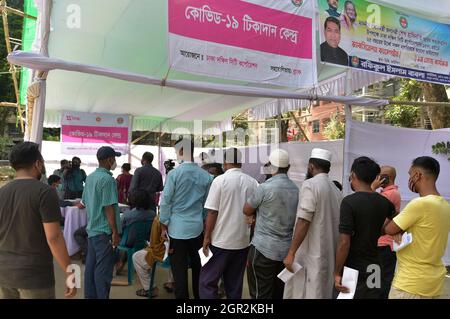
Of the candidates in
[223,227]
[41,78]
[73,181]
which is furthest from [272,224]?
[73,181]

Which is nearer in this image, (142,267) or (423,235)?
(423,235)

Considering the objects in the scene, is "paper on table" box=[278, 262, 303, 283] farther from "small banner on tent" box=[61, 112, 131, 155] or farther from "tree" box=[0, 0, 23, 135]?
"tree" box=[0, 0, 23, 135]

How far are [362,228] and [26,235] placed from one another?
7.16 feet

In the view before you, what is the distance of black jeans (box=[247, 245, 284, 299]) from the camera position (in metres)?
3.26

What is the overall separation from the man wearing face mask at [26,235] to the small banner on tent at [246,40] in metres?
2.18

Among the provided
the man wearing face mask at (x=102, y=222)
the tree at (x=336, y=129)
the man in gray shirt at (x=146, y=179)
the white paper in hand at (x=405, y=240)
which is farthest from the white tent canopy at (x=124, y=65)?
the tree at (x=336, y=129)

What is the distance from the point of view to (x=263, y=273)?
3.29 m

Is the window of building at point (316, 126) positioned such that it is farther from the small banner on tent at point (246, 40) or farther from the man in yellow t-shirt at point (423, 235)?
the man in yellow t-shirt at point (423, 235)

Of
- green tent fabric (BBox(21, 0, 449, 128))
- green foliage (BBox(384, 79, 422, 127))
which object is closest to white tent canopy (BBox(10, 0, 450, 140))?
green tent fabric (BBox(21, 0, 449, 128))

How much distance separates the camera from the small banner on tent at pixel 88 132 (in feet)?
31.2

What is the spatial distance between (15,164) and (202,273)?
196 cm

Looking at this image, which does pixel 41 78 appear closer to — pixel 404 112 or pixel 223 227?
pixel 223 227

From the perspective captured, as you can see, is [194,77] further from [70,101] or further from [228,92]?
[70,101]

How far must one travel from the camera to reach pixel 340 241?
8.84 feet
